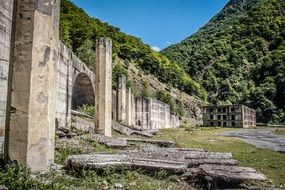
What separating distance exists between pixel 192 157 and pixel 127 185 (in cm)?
274

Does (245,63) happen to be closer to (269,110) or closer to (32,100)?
(269,110)

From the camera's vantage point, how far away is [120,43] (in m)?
67.0

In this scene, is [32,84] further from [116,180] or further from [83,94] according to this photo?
[83,94]

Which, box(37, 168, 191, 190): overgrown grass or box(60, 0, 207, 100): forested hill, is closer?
box(37, 168, 191, 190): overgrown grass

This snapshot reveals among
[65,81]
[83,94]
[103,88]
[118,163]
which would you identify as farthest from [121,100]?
[118,163]

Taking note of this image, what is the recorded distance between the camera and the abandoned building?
53.4m

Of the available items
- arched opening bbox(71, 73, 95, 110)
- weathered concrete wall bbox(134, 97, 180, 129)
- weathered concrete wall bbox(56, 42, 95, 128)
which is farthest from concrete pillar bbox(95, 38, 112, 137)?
weathered concrete wall bbox(134, 97, 180, 129)

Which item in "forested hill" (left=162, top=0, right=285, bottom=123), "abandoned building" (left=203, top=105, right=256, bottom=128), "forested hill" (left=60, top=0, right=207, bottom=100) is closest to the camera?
"forested hill" (left=60, top=0, right=207, bottom=100)

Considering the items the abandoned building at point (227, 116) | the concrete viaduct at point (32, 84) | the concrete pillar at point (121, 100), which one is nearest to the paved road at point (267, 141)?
the concrete pillar at point (121, 100)

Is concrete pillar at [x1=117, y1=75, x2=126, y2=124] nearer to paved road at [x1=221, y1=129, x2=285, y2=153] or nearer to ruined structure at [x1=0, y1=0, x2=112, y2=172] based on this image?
paved road at [x1=221, y1=129, x2=285, y2=153]

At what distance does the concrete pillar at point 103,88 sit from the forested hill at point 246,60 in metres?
60.4

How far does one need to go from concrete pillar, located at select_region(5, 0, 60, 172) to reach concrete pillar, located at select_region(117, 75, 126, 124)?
1643cm

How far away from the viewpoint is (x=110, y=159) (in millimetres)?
6090

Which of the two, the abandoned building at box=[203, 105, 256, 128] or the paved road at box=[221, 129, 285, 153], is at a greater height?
the abandoned building at box=[203, 105, 256, 128]
